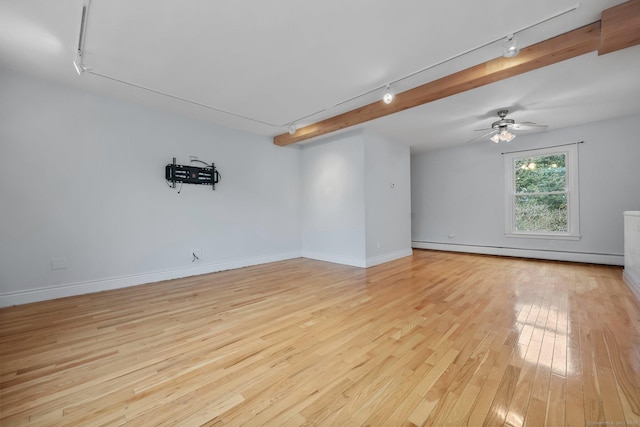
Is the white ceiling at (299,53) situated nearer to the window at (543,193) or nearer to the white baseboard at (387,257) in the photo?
the window at (543,193)

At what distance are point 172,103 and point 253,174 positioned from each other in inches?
72.4

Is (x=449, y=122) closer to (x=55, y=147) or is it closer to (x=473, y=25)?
(x=473, y=25)

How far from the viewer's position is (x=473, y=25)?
219cm

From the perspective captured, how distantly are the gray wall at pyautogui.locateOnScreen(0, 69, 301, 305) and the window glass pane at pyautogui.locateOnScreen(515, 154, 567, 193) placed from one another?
5.87 metres

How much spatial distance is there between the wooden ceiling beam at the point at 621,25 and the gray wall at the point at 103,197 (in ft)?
15.9

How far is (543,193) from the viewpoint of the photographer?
5270mm

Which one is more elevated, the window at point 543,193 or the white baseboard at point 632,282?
the window at point 543,193

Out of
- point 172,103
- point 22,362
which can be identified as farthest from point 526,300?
point 172,103

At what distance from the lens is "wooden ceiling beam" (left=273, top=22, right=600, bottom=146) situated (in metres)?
2.25

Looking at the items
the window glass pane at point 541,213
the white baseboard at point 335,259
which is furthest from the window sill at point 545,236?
the white baseboard at point 335,259

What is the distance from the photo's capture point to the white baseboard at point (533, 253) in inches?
182

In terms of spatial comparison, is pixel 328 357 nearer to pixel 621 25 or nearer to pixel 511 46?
pixel 511 46

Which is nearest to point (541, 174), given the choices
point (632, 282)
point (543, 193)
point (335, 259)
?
point (543, 193)

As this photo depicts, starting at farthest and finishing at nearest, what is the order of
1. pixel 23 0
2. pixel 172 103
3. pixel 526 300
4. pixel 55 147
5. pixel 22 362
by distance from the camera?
pixel 172 103, pixel 55 147, pixel 526 300, pixel 23 0, pixel 22 362
